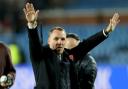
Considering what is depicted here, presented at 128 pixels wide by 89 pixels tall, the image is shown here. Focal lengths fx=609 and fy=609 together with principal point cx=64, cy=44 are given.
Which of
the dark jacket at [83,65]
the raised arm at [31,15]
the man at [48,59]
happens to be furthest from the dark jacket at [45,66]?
the dark jacket at [83,65]

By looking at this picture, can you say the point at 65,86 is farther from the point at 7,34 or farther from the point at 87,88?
the point at 7,34

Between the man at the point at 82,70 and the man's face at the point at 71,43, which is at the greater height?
the man's face at the point at 71,43

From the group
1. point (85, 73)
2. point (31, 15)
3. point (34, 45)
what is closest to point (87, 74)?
point (85, 73)

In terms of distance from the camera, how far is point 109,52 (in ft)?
46.1

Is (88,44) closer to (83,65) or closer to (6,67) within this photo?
(83,65)

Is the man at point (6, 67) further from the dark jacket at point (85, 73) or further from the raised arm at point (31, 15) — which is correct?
the dark jacket at point (85, 73)

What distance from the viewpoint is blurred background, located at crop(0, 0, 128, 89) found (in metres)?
→ 10.3

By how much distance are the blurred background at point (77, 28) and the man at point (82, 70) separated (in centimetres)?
260

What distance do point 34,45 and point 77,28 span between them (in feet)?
25.9

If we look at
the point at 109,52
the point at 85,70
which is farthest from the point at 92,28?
the point at 85,70

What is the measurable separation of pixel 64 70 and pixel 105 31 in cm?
89

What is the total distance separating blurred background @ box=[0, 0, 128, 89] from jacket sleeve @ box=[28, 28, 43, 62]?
11.8 feet

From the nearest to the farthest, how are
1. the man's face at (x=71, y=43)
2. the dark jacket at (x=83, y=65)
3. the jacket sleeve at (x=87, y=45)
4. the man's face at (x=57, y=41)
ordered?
the man's face at (x=57, y=41)
the dark jacket at (x=83, y=65)
the jacket sleeve at (x=87, y=45)
the man's face at (x=71, y=43)

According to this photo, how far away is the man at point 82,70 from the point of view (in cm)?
716
